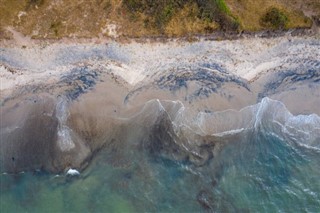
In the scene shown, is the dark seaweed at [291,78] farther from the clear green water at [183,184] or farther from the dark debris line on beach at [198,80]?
the clear green water at [183,184]

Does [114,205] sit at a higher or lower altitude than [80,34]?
lower

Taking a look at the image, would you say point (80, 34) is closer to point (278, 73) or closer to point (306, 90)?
point (278, 73)

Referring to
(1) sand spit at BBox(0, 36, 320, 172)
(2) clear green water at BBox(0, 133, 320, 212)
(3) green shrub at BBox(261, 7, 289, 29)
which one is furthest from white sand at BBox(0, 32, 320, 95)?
(2) clear green water at BBox(0, 133, 320, 212)

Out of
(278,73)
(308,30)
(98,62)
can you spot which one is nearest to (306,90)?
(278,73)

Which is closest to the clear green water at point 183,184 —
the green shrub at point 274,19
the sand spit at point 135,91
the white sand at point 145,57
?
the sand spit at point 135,91

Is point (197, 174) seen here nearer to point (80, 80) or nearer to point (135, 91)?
point (135, 91)

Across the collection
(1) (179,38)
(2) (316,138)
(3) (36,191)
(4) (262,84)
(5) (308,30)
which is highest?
(5) (308,30)

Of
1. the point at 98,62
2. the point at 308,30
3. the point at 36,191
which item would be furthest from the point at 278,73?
the point at 36,191
